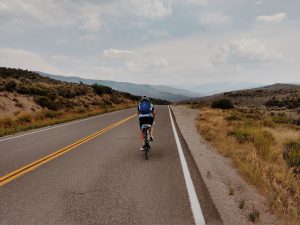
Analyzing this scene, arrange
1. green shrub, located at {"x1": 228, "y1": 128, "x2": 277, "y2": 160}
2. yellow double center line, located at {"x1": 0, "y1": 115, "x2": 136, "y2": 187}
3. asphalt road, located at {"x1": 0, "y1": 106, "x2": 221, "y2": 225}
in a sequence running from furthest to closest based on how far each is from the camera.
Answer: green shrub, located at {"x1": 228, "y1": 128, "x2": 277, "y2": 160}, yellow double center line, located at {"x1": 0, "y1": 115, "x2": 136, "y2": 187}, asphalt road, located at {"x1": 0, "y1": 106, "x2": 221, "y2": 225}

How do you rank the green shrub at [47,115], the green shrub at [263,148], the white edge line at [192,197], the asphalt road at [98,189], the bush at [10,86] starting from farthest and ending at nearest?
the bush at [10,86]
the green shrub at [47,115]
the green shrub at [263,148]
the asphalt road at [98,189]
the white edge line at [192,197]

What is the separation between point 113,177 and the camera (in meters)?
8.02

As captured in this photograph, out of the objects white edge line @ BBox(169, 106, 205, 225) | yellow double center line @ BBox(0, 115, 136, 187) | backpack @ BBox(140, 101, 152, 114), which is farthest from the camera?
backpack @ BBox(140, 101, 152, 114)

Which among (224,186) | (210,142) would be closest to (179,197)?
(224,186)

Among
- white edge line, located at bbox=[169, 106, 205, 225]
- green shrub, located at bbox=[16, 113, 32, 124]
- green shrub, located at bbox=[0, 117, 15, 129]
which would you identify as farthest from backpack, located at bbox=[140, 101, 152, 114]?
green shrub, located at bbox=[16, 113, 32, 124]

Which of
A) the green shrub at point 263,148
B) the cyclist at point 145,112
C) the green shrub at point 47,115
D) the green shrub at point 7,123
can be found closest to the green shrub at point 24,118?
the green shrub at point 7,123

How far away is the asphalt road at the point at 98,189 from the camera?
5.47m

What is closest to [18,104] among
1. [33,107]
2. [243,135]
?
[33,107]

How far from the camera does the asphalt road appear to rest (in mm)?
5469

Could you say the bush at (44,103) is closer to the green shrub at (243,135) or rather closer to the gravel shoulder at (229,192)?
the green shrub at (243,135)

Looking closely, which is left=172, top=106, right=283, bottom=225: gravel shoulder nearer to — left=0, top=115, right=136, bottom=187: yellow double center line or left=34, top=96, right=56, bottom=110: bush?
left=0, top=115, right=136, bottom=187: yellow double center line

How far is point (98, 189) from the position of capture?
7.02 metres

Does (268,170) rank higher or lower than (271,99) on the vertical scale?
higher

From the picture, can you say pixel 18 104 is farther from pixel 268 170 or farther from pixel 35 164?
pixel 268 170
